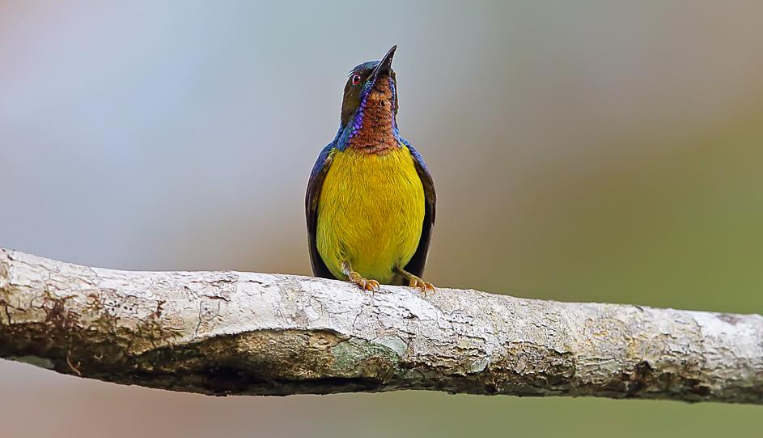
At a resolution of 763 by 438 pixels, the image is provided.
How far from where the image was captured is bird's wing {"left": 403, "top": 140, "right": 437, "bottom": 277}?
352cm

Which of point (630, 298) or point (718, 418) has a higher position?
point (630, 298)

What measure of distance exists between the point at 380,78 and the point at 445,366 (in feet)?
5.17

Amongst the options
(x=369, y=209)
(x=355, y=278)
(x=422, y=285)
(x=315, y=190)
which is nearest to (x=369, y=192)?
(x=369, y=209)

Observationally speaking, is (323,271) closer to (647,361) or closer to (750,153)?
(647,361)

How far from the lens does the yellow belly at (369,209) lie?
330 centimetres

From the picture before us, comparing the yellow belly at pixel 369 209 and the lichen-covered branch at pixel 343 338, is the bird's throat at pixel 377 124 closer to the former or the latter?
the yellow belly at pixel 369 209

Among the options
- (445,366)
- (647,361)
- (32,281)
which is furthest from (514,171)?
(32,281)

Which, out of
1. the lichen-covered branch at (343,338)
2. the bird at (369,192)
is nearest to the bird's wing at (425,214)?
the bird at (369,192)

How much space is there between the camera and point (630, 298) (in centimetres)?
521

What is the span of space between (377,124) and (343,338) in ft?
4.83

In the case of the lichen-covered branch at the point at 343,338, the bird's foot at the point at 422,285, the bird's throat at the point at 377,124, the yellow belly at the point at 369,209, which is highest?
the bird's throat at the point at 377,124

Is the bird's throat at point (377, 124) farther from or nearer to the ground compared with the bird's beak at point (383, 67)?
nearer to the ground

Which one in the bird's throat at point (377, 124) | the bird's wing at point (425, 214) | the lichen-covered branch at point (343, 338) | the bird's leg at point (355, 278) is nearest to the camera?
the lichen-covered branch at point (343, 338)

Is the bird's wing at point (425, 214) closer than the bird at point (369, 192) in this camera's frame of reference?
No
